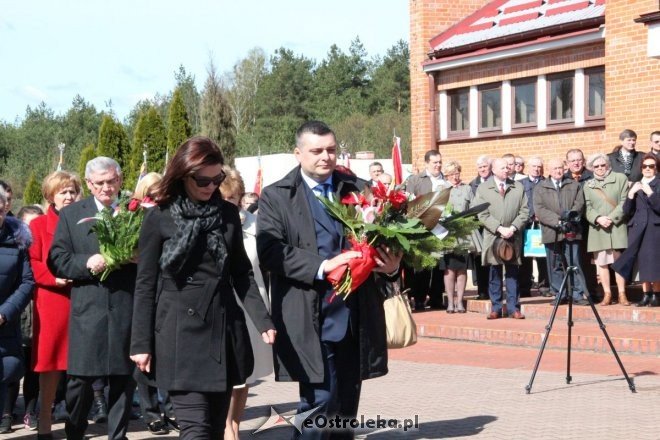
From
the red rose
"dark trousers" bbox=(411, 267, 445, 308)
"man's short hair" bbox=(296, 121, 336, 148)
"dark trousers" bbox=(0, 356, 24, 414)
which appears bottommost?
"dark trousers" bbox=(411, 267, 445, 308)

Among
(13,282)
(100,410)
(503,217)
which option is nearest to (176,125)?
(503,217)

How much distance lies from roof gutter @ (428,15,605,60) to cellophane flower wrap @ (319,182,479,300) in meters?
19.1

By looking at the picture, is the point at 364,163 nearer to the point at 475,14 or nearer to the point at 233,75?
the point at 475,14

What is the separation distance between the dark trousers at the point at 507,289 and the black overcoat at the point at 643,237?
4.45 ft

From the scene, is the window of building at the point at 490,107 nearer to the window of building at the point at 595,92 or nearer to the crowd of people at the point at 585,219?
the window of building at the point at 595,92

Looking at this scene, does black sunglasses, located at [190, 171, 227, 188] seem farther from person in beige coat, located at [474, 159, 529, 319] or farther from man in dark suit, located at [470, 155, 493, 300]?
man in dark suit, located at [470, 155, 493, 300]

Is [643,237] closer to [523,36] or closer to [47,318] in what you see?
[47,318]

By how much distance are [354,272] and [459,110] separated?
2344 cm

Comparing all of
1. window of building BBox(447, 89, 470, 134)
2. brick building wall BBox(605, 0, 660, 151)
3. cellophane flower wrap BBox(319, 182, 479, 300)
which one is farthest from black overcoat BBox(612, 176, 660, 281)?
window of building BBox(447, 89, 470, 134)

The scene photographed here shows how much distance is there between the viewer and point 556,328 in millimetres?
14367

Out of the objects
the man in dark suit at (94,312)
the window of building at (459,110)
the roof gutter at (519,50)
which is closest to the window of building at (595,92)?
the roof gutter at (519,50)

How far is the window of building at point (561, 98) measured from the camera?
25906 millimetres

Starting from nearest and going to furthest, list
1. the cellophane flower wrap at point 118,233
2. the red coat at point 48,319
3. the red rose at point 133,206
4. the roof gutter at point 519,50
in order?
1. the cellophane flower wrap at point 118,233
2. the red rose at point 133,206
3. the red coat at point 48,319
4. the roof gutter at point 519,50

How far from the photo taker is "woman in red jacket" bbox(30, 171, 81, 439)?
8594mm
